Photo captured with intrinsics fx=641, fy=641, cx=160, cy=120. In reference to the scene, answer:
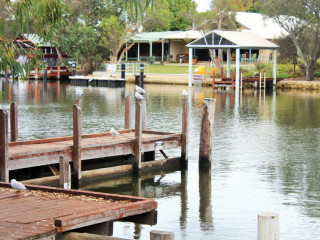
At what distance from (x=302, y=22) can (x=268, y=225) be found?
51743mm

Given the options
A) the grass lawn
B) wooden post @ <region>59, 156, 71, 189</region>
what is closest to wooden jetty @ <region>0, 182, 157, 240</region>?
wooden post @ <region>59, 156, 71, 189</region>

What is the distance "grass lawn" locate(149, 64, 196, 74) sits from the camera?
6638cm

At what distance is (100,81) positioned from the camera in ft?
199

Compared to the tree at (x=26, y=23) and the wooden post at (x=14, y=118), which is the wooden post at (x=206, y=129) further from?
the tree at (x=26, y=23)

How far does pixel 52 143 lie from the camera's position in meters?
17.6

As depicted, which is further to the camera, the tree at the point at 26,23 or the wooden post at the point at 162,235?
the tree at the point at 26,23

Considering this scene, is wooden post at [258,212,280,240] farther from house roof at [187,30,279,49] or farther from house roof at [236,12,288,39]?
house roof at [236,12,288,39]

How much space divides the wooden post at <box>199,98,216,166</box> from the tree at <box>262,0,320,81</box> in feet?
124

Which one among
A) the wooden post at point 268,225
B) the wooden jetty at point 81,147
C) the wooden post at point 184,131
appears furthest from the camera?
the wooden post at point 184,131

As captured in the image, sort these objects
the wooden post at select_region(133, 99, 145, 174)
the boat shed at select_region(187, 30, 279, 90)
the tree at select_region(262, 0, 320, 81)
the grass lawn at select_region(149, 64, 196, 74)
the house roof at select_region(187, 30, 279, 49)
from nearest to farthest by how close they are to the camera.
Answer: the wooden post at select_region(133, 99, 145, 174), the boat shed at select_region(187, 30, 279, 90), the house roof at select_region(187, 30, 279, 49), the tree at select_region(262, 0, 320, 81), the grass lawn at select_region(149, 64, 196, 74)

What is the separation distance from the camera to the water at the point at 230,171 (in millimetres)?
14047

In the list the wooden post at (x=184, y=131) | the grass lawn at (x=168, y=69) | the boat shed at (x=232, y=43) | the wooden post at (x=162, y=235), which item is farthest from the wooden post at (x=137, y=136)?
the grass lawn at (x=168, y=69)

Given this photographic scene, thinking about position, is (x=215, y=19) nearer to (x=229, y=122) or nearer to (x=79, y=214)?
(x=229, y=122)

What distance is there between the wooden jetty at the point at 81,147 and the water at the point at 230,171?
73 centimetres
